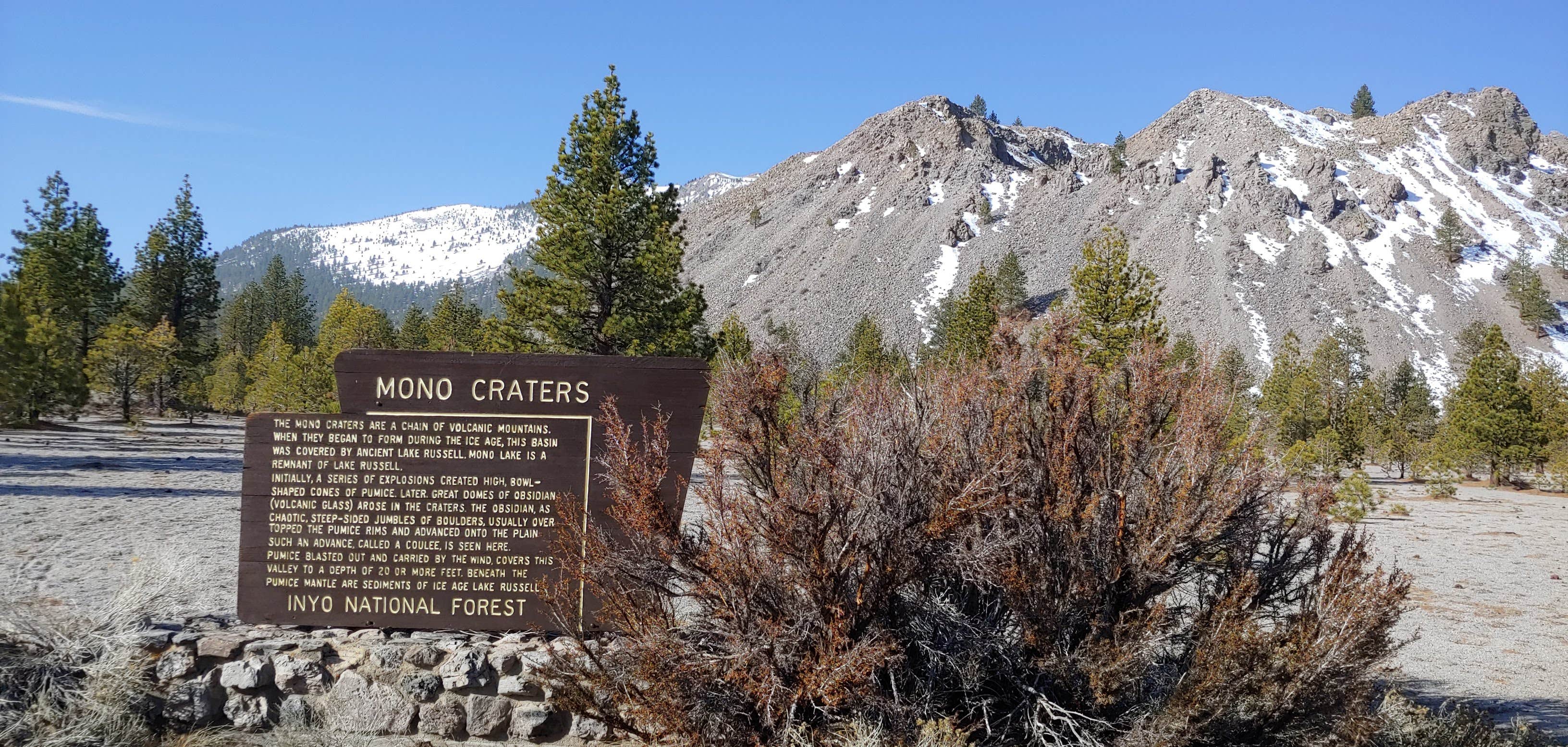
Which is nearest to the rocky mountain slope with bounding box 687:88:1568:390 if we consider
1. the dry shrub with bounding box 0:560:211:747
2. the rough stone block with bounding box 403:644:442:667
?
the rough stone block with bounding box 403:644:442:667

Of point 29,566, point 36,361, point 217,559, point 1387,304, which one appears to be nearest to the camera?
point 29,566

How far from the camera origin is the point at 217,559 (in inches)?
349

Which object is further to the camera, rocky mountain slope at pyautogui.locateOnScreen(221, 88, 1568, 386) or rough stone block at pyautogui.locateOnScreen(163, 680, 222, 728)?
rocky mountain slope at pyautogui.locateOnScreen(221, 88, 1568, 386)

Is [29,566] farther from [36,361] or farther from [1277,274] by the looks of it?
[1277,274]

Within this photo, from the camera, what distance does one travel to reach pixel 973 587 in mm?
4918

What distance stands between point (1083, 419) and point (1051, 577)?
975 mm

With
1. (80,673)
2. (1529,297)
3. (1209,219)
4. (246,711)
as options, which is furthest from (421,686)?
(1209,219)

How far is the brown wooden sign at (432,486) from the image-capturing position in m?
5.51

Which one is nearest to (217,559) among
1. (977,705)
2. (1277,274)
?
(977,705)

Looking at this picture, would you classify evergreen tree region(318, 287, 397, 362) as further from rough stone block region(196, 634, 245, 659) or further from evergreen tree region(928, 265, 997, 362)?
rough stone block region(196, 634, 245, 659)

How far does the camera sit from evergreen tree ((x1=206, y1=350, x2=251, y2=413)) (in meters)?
49.0

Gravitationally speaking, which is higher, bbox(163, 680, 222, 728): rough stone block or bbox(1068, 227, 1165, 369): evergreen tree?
bbox(1068, 227, 1165, 369): evergreen tree

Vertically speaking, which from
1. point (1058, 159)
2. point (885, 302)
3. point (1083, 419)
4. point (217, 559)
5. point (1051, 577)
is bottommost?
point (217, 559)

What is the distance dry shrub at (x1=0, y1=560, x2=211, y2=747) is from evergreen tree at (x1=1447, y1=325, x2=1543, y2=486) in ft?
136
